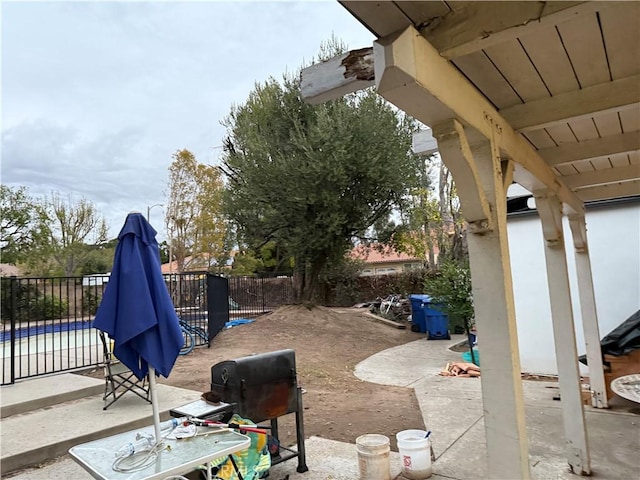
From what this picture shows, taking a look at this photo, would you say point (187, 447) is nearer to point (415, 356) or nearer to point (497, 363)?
point (497, 363)

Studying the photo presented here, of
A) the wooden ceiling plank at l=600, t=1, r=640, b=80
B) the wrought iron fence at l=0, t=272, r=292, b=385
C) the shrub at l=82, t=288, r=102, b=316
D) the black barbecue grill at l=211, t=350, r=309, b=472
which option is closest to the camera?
the wooden ceiling plank at l=600, t=1, r=640, b=80

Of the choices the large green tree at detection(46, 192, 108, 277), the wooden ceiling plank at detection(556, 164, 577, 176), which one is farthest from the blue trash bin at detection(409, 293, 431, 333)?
the large green tree at detection(46, 192, 108, 277)

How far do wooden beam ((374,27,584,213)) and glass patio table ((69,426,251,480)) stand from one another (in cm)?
188

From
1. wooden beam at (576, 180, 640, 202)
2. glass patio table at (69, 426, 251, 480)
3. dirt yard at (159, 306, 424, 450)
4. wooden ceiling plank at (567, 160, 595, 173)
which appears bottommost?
dirt yard at (159, 306, 424, 450)

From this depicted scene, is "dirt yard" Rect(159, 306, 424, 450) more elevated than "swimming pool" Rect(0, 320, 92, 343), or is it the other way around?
"swimming pool" Rect(0, 320, 92, 343)

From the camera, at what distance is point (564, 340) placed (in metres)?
3.17

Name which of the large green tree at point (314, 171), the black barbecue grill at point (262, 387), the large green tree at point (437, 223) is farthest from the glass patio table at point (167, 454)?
the large green tree at point (437, 223)

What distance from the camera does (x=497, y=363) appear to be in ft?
5.49

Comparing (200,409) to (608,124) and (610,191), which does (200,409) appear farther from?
(610,191)

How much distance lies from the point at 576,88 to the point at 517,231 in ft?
16.2

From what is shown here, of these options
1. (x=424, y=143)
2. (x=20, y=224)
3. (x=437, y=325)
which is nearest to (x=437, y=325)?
(x=437, y=325)

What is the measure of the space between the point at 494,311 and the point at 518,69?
1.09 meters

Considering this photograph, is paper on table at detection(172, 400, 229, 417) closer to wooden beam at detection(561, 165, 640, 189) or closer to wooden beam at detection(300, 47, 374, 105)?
wooden beam at detection(300, 47, 374, 105)

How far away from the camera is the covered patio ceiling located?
1.31 meters
